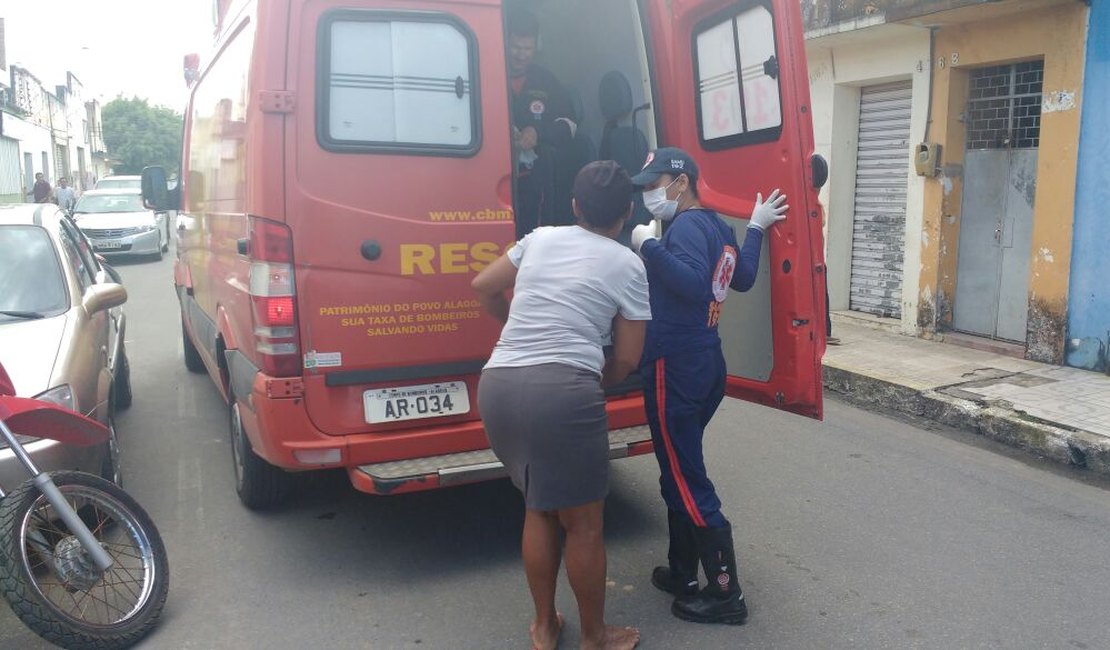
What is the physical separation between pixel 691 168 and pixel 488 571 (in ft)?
6.18

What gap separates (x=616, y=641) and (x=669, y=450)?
708 millimetres

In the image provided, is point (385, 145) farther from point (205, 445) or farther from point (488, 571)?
point (205, 445)

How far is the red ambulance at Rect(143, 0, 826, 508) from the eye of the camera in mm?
3697

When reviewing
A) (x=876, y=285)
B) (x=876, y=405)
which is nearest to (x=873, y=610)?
(x=876, y=405)

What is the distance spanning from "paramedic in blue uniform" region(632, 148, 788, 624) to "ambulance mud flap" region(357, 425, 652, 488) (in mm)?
453

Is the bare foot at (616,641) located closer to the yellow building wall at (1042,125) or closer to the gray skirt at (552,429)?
the gray skirt at (552,429)

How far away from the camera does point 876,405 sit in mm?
7352

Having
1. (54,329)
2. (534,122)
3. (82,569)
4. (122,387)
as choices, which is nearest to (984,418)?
(534,122)

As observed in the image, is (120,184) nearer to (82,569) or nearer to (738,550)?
(82,569)

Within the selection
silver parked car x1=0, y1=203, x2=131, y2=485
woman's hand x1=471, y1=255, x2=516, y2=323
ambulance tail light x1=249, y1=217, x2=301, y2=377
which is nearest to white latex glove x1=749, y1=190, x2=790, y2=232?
woman's hand x1=471, y1=255, x2=516, y2=323

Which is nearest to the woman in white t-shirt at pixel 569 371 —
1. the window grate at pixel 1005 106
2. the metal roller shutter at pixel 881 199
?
the window grate at pixel 1005 106

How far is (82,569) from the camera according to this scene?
133 inches

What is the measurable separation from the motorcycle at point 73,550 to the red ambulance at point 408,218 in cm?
62

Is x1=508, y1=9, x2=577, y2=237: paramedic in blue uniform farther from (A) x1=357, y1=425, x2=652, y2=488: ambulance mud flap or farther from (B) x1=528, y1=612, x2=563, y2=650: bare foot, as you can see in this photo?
(B) x1=528, y1=612, x2=563, y2=650: bare foot
